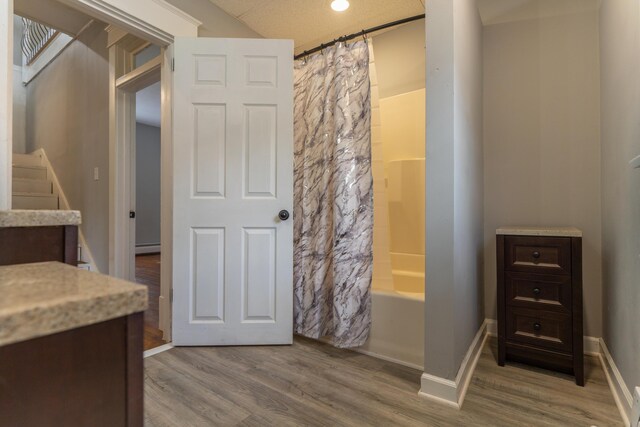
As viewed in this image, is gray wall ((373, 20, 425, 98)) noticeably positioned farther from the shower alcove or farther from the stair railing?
the stair railing

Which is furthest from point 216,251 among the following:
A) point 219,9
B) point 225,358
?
point 219,9

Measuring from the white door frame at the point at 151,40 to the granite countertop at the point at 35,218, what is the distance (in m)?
0.69

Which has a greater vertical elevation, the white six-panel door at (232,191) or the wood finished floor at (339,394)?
the white six-panel door at (232,191)

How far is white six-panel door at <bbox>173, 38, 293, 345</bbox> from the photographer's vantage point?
197 cm

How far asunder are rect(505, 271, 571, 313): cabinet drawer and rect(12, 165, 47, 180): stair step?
461 cm

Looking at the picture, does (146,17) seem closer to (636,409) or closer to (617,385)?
(636,409)

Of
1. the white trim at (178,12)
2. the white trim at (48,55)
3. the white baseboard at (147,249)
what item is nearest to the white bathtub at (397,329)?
the white trim at (178,12)

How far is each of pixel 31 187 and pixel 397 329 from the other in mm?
3895

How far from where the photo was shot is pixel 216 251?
1990mm

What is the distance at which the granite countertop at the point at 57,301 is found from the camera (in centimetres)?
33

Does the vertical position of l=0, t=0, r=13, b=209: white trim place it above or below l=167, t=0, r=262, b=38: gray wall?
below

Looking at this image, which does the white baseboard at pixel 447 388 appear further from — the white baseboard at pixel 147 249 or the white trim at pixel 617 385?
the white baseboard at pixel 147 249

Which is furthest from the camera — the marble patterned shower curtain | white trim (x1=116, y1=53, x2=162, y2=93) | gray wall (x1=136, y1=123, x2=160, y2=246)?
gray wall (x1=136, y1=123, x2=160, y2=246)

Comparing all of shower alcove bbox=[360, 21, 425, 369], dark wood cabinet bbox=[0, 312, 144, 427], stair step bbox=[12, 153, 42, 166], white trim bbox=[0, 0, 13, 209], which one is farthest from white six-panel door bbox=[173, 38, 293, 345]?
stair step bbox=[12, 153, 42, 166]
